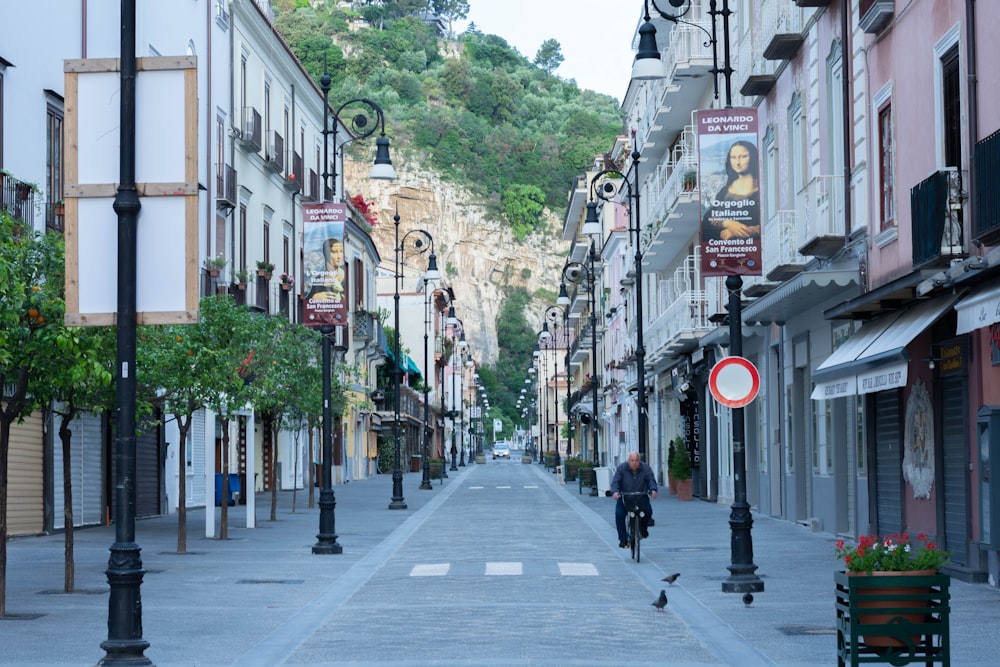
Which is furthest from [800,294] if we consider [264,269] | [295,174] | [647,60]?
[295,174]

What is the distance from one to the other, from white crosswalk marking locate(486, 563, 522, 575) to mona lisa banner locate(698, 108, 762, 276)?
4884 mm

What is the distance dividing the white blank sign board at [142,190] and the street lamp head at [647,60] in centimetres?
1138

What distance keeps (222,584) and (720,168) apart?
744 centimetres

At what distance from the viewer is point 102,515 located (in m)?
30.9

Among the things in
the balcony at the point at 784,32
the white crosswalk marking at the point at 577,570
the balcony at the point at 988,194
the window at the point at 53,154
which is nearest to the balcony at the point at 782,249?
the balcony at the point at 784,32

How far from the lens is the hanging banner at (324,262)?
2380 centimetres

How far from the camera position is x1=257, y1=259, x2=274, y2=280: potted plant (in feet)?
132

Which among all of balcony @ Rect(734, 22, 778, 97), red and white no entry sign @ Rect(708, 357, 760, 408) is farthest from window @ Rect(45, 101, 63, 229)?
red and white no entry sign @ Rect(708, 357, 760, 408)

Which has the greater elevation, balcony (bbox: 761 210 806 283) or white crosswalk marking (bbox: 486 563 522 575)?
balcony (bbox: 761 210 806 283)

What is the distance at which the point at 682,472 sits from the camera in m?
41.4

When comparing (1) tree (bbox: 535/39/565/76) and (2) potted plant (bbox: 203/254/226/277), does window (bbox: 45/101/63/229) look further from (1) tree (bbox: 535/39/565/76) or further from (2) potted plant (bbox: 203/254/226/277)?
(1) tree (bbox: 535/39/565/76)

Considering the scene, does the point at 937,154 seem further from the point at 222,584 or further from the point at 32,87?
the point at 32,87

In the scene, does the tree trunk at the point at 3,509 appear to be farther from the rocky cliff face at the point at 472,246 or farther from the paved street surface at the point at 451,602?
the rocky cliff face at the point at 472,246

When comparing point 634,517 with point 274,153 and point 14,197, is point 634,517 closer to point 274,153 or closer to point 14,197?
point 14,197
